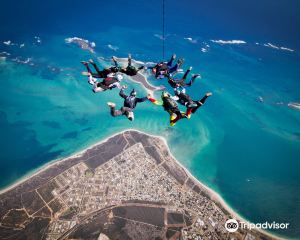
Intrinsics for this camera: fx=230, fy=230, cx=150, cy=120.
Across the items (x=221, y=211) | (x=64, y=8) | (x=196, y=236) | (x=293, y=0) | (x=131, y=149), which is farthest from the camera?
(x=293, y=0)

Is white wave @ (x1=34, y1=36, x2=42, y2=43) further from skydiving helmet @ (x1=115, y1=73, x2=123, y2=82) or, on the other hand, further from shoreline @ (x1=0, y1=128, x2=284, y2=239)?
skydiving helmet @ (x1=115, y1=73, x2=123, y2=82)

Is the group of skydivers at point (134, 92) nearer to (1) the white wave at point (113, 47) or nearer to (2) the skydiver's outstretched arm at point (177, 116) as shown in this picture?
(2) the skydiver's outstretched arm at point (177, 116)

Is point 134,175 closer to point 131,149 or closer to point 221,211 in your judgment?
point 131,149

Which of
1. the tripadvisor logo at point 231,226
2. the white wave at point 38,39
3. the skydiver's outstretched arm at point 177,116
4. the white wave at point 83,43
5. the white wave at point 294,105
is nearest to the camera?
the skydiver's outstretched arm at point 177,116

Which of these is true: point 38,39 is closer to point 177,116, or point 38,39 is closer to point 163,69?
point 163,69

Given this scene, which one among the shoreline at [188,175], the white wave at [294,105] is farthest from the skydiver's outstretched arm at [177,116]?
the white wave at [294,105]

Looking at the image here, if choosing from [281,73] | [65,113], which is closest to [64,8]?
[65,113]

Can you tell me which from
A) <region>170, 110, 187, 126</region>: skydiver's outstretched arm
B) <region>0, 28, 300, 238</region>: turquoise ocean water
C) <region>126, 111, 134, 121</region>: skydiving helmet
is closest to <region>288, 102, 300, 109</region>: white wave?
<region>0, 28, 300, 238</region>: turquoise ocean water
